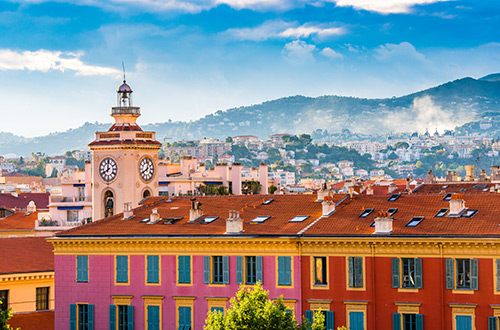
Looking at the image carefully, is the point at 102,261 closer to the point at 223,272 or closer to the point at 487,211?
the point at 223,272

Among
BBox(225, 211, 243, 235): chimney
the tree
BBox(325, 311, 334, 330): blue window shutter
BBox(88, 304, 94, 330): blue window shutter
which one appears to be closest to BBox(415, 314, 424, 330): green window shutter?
BBox(325, 311, 334, 330): blue window shutter

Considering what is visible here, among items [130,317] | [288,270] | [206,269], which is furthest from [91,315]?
[288,270]

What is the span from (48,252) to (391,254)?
91.4ft

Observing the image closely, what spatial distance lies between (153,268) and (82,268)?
442 cm

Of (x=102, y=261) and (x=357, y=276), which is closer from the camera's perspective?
(x=357, y=276)

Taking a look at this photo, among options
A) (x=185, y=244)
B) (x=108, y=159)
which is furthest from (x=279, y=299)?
(x=108, y=159)

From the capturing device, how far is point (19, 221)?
123 metres

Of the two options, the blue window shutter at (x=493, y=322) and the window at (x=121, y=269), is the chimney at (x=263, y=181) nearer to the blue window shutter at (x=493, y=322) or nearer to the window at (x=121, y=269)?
the window at (x=121, y=269)

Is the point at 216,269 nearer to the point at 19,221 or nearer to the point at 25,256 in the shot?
the point at 25,256

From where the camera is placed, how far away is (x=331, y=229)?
61219 mm

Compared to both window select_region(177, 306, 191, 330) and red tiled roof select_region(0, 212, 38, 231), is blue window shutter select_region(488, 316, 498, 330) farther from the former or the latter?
red tiled roof select_region(0, 212, 38, 231)

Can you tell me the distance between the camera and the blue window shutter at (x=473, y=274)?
185 feet

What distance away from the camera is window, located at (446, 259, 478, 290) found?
186 ft

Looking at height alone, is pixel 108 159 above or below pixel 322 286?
above
